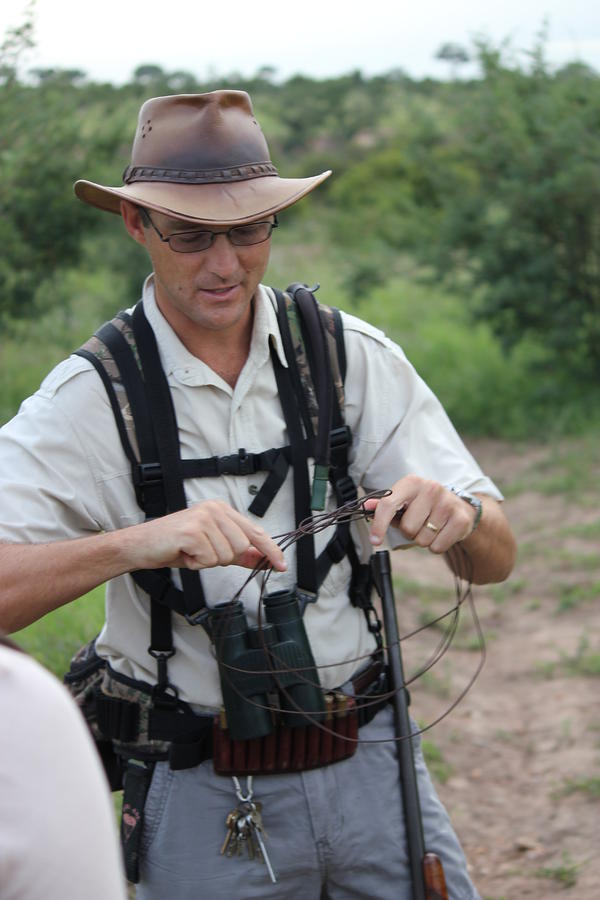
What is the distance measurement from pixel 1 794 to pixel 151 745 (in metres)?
1.50

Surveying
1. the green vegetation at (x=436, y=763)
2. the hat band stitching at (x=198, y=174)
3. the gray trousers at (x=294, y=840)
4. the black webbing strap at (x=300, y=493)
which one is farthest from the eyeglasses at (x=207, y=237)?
the green vegetation at (x=436, y=763)

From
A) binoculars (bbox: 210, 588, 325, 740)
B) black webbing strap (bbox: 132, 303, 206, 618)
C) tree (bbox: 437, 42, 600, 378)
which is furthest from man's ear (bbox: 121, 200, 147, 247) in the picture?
tree (bbox: 437, 42, 600, 378)

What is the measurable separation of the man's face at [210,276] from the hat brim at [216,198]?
46 mm

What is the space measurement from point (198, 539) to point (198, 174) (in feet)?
2.84

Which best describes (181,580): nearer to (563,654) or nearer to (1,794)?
(1,794)

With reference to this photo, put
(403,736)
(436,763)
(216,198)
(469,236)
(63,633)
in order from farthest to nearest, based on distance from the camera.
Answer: (469,236), (436,763), (63,633), (403,736), (216,198)

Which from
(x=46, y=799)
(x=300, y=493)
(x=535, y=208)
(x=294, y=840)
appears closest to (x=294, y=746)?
(x=294, y=840)

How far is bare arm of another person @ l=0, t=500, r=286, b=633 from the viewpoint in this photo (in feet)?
6.79

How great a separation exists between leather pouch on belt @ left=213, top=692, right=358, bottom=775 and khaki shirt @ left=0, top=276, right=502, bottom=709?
0.23 feet

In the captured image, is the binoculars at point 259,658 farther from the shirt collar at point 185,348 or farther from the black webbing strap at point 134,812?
the shirt collar at point 185,348

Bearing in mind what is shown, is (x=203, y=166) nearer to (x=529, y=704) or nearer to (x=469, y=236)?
(x=529, y=704)

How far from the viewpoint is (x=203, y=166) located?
2451mm

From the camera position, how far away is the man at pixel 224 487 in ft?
7.64

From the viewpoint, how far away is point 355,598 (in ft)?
8.39
